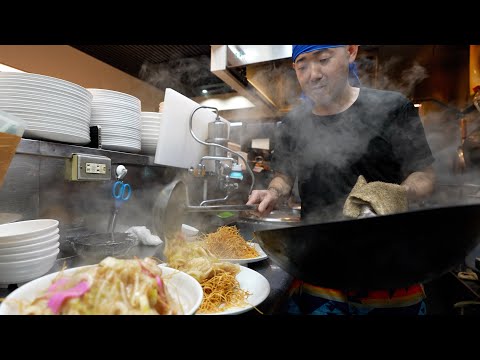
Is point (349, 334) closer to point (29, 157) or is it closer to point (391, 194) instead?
point (391, 194)

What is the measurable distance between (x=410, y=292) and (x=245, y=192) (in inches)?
74.7

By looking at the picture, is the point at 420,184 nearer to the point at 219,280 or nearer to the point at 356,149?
the point at 356,149

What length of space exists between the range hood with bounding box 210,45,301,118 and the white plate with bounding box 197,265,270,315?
2.59 meters

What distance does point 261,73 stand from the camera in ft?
15.5

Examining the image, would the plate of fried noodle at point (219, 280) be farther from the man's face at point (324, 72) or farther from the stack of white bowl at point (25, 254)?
the man's face at point (324, 72)

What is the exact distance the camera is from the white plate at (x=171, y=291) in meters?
0.63

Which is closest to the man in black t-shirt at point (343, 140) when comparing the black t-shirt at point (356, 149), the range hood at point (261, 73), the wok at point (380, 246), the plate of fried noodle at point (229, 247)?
the black t-shirt at point (356, 149)

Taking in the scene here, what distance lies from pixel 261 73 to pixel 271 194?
11.4 feet

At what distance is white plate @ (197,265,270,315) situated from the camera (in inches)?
34.4

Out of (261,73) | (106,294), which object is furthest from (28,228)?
(261,73)

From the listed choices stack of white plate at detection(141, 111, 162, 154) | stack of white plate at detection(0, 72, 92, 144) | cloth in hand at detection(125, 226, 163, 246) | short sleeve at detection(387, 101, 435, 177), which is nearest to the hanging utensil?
cloth in hand at detection(125, 226, 163, 246)

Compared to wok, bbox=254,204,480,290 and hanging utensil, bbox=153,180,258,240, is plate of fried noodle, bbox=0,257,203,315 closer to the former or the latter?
wok, bbox=254,204,480,290

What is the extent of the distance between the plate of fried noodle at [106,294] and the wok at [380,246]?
0.33 m
